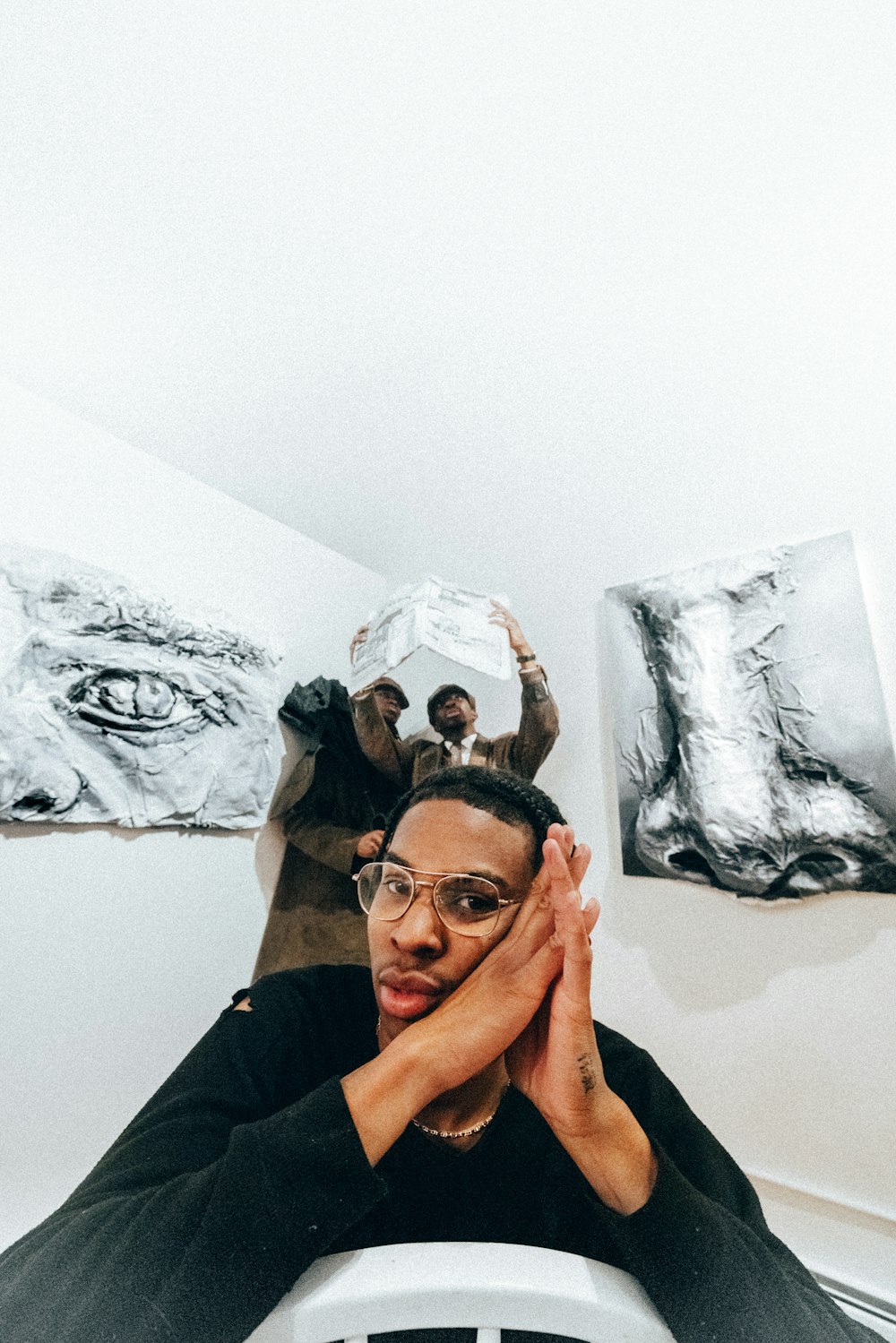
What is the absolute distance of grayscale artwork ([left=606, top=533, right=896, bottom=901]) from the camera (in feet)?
2.79

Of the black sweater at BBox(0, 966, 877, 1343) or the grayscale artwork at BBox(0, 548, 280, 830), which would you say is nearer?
the black sweater at BBox(0, 966, 877, 1343)

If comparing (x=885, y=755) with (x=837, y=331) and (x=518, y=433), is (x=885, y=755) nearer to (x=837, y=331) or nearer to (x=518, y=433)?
(x=837, y=331)

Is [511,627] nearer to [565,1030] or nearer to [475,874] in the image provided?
[475,874]

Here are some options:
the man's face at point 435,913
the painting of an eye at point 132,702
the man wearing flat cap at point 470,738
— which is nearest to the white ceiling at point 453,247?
the man wearing flat cap at point 470,738

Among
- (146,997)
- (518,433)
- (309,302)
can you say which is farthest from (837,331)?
(146,997)

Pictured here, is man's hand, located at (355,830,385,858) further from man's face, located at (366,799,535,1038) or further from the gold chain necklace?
the gold chain necklace

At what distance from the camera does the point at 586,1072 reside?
50 centimetres

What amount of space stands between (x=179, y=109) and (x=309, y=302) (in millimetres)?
287

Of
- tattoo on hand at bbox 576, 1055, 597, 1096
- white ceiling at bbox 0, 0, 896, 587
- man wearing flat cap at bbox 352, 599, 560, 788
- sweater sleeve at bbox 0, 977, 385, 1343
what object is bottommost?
sweater sleeve at bbox 0, 977, 385, 1343

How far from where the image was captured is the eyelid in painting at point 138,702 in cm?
89

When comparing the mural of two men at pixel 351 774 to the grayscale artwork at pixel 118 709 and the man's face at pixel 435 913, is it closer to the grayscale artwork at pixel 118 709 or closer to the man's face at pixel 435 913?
the grayscale artwork at pixel 118 709

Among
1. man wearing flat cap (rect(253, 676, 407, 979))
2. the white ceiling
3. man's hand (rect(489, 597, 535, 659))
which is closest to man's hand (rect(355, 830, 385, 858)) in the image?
man wearing flat cap (rect(253, 676, 407, 979))

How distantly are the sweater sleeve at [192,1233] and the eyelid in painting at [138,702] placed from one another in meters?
0.58

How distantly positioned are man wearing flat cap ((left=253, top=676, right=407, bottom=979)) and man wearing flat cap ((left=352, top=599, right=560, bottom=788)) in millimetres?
19
